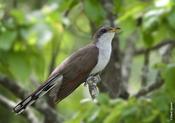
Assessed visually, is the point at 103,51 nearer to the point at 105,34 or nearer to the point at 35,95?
the point at 105,34

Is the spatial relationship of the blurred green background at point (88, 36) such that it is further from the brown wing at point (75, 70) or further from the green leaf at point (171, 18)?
the brown wing at point (75, 70)

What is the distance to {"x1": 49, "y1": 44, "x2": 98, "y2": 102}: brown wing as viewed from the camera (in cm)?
465

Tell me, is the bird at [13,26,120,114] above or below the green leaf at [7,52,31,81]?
below

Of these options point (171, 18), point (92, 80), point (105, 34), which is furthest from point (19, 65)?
point (92, 80)

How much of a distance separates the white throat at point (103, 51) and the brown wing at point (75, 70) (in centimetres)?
4

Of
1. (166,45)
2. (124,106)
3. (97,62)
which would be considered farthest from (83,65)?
(166,45)

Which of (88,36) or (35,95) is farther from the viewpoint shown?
(88,36)

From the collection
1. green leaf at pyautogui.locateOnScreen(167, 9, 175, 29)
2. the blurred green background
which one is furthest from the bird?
green leaf at pyautogui.locateOnScreen(167, 9, 175, 29)

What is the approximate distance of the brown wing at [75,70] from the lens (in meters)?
4.65

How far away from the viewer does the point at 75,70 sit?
487 centimetres

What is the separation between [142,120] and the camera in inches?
228

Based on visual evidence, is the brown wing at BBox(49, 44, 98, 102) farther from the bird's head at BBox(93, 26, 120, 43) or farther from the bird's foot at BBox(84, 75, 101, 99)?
the bird's head at BBox(93, 26, 120, 43)

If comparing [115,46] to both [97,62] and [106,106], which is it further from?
[97,62]

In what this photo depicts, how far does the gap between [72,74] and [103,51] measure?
1.80 feet
